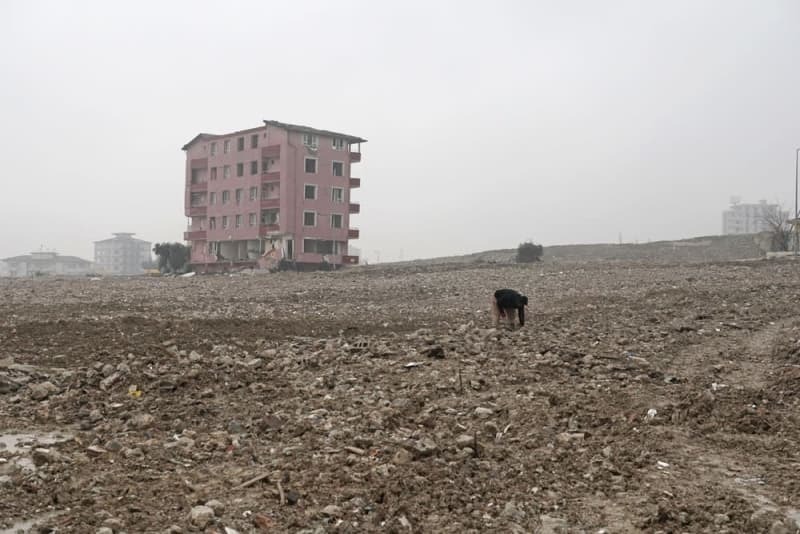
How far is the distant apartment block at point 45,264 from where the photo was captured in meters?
128

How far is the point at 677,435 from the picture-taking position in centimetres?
707

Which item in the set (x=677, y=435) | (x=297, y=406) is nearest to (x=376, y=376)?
(x=297, y=406)

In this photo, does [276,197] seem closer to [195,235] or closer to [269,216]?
[269,216]

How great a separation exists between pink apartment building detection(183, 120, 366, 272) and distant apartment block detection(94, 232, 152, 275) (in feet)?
305

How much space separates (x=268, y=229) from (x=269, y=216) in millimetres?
1308

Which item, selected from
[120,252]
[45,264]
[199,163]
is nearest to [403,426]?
[199,163]

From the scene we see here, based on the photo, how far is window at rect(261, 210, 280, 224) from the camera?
54.8 m

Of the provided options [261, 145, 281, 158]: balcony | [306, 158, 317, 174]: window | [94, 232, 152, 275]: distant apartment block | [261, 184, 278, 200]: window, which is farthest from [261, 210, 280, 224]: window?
[94, 232, 152, 275]: distant apartment block

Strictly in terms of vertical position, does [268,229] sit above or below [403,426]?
above

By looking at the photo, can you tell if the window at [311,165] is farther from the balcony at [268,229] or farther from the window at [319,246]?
the window at [319,246]

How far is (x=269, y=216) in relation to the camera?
55344mm

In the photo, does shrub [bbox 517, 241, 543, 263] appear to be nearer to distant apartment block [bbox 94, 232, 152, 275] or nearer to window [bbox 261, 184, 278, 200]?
window [bbox 261, 184, 278, 200]

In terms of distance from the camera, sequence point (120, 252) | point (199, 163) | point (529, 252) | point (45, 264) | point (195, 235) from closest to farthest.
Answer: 1. point (529, 252)
2. point (195, 235)
3. point (199, 163)
4. point (45, 264)
5. point (120, 252)

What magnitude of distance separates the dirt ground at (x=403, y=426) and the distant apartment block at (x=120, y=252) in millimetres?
142843
